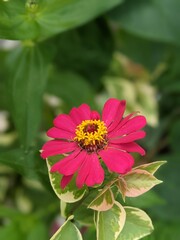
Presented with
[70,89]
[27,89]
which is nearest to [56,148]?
[27,89]

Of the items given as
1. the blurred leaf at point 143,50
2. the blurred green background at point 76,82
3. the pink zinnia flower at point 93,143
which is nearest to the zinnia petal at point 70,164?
the pink zinnia flower at point 93,143

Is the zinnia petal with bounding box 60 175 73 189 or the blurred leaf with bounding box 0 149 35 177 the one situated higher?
the blurred leaf with bounding box 0 149 35 177

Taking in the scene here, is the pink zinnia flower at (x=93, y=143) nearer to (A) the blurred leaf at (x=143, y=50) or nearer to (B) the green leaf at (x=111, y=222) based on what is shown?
(B) the green leaf at (x=111, y=222)

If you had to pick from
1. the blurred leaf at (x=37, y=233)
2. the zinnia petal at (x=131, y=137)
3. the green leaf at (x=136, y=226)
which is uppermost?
the zinnia petal at (x=131, y=137)

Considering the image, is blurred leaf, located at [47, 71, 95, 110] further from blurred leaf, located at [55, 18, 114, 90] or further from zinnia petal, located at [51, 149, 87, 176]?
zinnia petal, located at [51, 149, 87, 176]

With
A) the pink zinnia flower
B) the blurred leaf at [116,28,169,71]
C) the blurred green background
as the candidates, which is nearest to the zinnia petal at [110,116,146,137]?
the pink zinnia flower

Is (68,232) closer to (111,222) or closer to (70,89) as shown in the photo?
(111,222)
